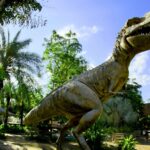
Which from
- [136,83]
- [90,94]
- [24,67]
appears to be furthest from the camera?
[136,83]

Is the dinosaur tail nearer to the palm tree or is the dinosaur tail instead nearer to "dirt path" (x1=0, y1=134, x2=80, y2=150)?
"dirt path" (x1=0, y1=134, x2=80, y2=150)

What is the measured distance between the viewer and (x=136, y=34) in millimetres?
6047

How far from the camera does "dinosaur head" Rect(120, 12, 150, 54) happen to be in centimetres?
598

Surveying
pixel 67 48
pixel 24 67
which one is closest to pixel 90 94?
pixel 24 67

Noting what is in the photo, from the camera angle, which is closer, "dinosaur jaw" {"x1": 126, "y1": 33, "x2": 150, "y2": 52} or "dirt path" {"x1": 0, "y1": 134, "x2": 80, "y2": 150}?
"dinosaur jaw" {"x1": 126, "y1": 33, "x2": 150, "y2": 52}

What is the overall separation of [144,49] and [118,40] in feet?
1.79

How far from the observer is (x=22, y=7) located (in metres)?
17.4

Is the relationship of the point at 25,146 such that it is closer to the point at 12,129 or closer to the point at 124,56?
the point at 124,56

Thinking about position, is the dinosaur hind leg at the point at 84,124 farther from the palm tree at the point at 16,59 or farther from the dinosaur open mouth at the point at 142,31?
the palm tree at the point at 16,59

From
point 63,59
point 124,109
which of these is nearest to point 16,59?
point 63,59

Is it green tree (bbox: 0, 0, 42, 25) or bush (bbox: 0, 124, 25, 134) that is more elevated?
green tree (bbox: 0, 0, 42, 25)

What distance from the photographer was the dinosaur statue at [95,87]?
595 centimetres

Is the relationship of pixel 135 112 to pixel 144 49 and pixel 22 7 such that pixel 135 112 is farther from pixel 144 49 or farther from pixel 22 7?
pixel 144 49

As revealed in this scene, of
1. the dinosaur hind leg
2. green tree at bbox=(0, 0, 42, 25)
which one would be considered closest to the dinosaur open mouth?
the dinosaur hind leg
